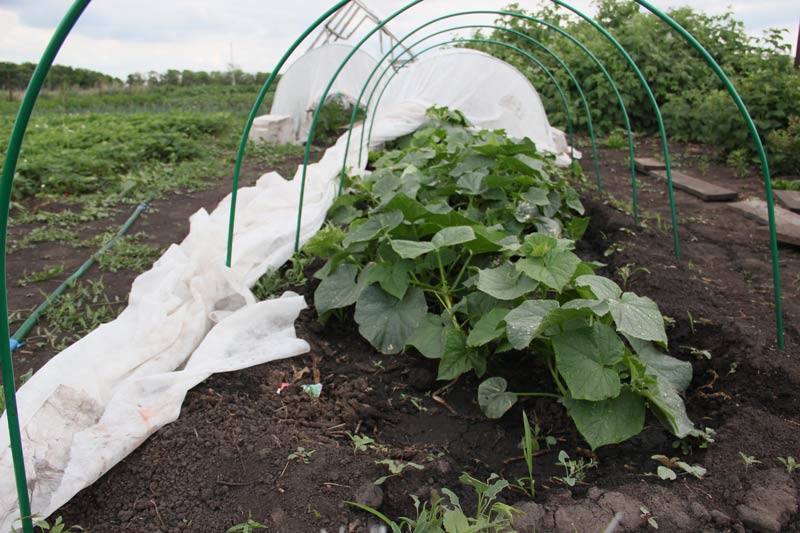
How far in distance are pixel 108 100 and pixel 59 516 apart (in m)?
17.5

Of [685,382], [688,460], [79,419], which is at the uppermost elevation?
[685,382]

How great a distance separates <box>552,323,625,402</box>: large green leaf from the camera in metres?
1.82

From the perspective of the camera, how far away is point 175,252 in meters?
3.44

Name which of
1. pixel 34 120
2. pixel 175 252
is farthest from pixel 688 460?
pixel 34 120

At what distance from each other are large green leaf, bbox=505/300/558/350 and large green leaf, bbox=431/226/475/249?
0.49 metres

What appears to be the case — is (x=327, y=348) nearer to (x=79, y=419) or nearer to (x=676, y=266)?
(x=79, y=419)

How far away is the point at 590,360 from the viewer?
6.26 feet

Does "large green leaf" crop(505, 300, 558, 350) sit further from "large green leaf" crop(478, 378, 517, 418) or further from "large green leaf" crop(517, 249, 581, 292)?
"large green leaf" crop(478, 378, 517, 418)

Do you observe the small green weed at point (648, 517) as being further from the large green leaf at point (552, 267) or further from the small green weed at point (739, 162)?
the small green weed at point (739, 162)

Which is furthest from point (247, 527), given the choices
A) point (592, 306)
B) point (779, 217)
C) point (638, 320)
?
point (779, 217)

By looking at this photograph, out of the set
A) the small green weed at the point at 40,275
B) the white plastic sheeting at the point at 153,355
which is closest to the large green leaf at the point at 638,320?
the white plastic sheeting at the point at 153,355

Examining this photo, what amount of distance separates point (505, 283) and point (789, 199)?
4.04m

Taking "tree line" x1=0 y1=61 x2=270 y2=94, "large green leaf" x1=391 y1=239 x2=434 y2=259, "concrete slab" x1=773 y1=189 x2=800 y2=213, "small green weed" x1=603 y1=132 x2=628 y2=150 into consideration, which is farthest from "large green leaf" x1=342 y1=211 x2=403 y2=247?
"tree line" x1=0 y1=61 x2=270 y2=94

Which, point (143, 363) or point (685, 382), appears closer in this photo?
point (685, 382)
